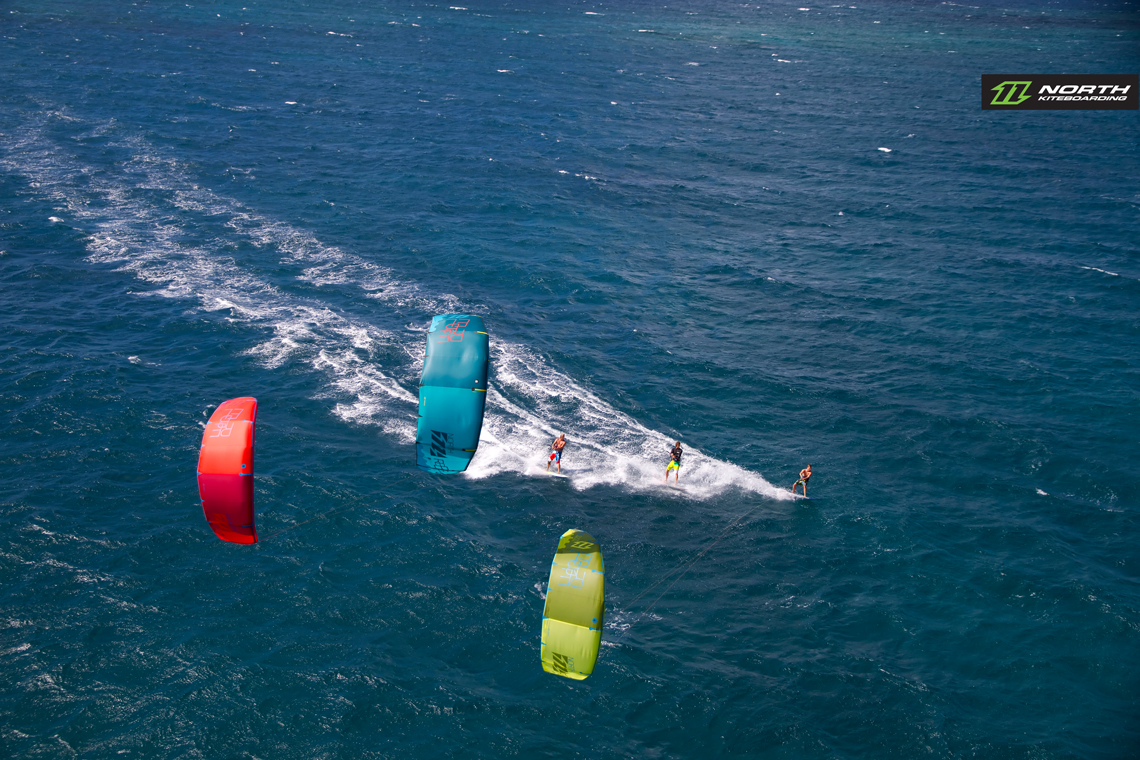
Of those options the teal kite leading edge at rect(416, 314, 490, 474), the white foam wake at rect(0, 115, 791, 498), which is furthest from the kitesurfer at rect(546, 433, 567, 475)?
the teal kite leading edge at rect(416, 314, 490, 474)

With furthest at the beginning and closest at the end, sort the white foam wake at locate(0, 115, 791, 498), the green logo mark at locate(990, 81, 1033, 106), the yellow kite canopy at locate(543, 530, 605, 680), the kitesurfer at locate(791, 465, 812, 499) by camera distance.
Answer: the green logo mark at locate(990, 81, 1033, 106) → the white foam wake at locate(0, 115, 791, 498) → the kitesurfer at locate(791, 465, 812, 499) → the yellow kite canopy at locate(543, 530, 605, 680)

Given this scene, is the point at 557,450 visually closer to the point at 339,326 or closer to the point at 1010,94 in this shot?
the point at 339,326

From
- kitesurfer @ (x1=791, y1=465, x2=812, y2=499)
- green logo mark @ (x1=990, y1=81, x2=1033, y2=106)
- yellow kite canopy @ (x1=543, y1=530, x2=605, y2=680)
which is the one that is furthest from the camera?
green logo mark @ (x1=990, y1=81, x2=1033, y2=106)

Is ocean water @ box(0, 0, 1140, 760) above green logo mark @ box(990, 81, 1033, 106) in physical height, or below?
below

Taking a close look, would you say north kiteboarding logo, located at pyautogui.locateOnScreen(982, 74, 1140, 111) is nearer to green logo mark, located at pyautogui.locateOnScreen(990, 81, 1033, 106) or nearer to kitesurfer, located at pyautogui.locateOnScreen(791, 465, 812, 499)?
green logo mark, located at pyautogui.locateOnScreen(990, 81, 1033, 106)

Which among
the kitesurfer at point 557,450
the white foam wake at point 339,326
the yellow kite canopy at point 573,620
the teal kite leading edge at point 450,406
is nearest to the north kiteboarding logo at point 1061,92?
the white foam wake at point 339,326

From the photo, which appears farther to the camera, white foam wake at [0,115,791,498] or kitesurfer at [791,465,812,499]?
white foam wake at [0,115,791,498]

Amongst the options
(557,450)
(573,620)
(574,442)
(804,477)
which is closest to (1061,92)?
(804,477)
